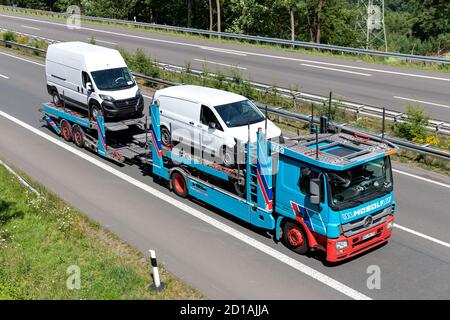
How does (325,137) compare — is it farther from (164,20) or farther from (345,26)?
(164,20)

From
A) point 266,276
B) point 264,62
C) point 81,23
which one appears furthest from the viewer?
point 81,23

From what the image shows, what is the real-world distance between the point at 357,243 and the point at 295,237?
1299 mm

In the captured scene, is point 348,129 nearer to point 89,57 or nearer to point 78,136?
point 78,136

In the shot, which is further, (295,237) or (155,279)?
Result: (295,237)

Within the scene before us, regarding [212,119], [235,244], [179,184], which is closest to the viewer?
Answer: [235,244]

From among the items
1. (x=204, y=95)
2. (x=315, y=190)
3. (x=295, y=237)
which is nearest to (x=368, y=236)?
(x=295, y=237)

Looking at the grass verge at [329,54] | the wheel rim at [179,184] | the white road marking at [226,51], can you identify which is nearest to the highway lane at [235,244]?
the wheel rim at [179,184]

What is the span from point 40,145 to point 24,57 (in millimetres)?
18685

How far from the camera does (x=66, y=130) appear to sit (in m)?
18.5

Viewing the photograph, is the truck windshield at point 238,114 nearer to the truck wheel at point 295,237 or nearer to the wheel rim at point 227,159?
the wheel rim at point 227,159

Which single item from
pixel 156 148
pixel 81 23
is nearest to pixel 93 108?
pixel 156 148

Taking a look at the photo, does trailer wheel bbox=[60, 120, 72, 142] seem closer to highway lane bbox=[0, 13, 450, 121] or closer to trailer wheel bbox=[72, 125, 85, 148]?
trailer wheel bbox=[72, 125, 85, 148]

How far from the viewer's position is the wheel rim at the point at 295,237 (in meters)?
10.8
